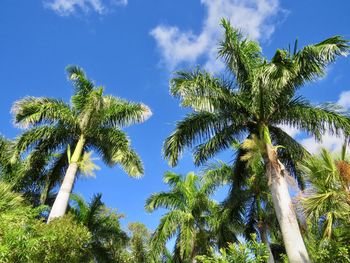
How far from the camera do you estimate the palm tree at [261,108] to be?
11609 mm

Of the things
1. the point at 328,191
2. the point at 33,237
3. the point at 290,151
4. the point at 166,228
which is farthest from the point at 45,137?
the point at 328,191

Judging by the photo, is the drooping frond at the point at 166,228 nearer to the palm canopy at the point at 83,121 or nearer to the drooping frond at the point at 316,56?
the palm canopy at the point at 83,121

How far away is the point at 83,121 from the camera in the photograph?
15.7m

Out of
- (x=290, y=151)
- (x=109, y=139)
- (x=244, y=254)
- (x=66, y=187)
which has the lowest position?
(x=244, y=254)

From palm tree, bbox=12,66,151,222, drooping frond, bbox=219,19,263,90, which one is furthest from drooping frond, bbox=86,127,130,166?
drooping frond, bbox=219,19,263,90

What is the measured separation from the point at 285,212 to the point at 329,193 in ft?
5.15

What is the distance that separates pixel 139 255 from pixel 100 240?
7796 millimetres

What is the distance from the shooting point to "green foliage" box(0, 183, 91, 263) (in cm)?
873

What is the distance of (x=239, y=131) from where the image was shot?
1412 cm

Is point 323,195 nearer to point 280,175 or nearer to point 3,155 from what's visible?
point 280,175

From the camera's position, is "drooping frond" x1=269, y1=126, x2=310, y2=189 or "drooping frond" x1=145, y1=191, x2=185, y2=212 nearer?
"drooping frond" x1=269, y1=126, x2=310, y2=189

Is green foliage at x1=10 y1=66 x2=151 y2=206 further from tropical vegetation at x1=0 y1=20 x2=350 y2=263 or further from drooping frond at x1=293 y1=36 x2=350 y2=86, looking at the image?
drooping frond at x1=293 y1=36 x2=350 y2=86

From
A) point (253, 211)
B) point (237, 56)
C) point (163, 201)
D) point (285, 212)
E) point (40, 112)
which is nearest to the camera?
point (285, 212)

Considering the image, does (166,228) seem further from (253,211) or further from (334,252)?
(334,252)
